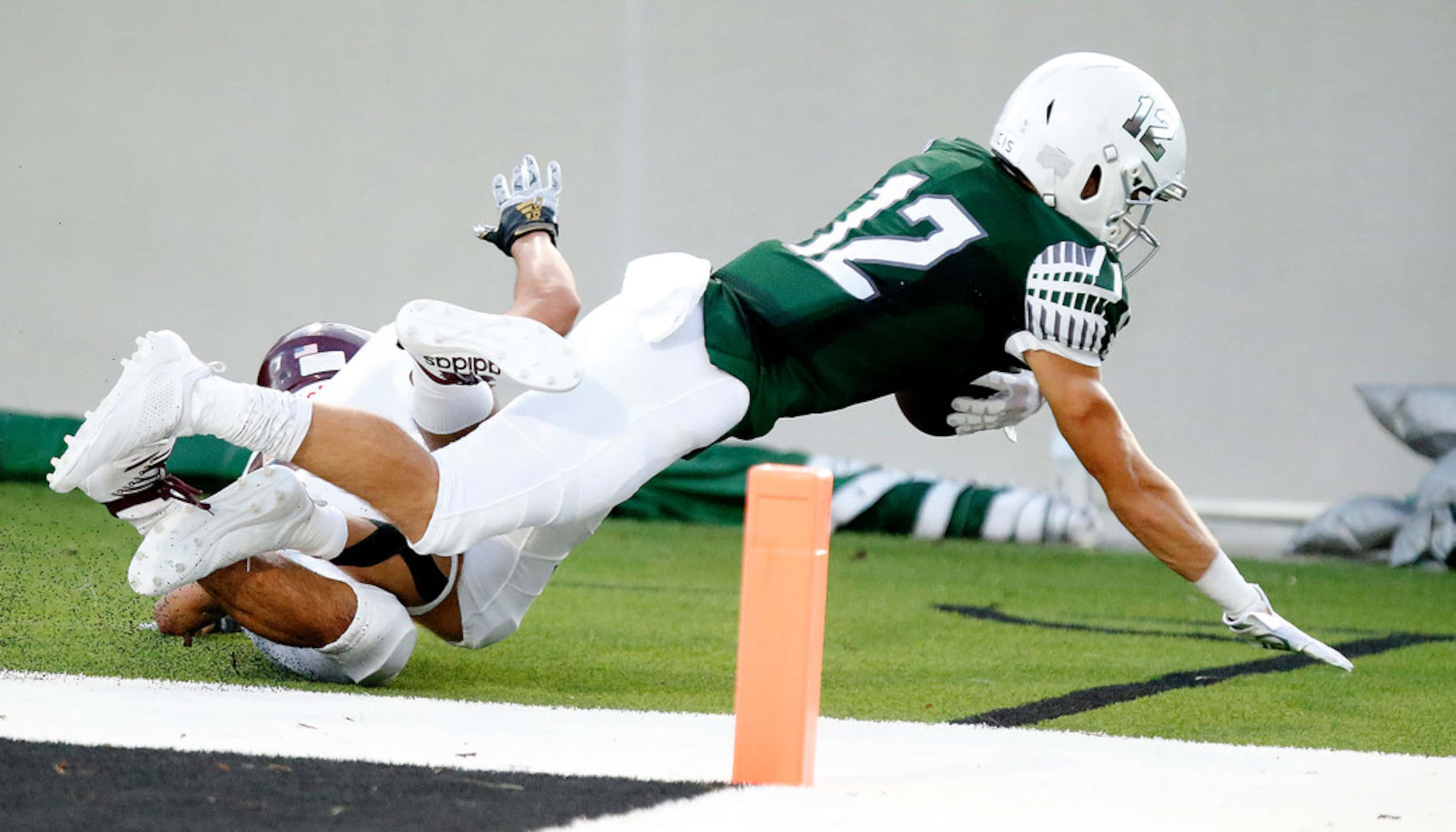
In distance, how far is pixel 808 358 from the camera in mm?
2686

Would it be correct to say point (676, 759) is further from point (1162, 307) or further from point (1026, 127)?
point (1162, 307)

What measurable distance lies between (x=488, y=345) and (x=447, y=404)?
16.2 inches

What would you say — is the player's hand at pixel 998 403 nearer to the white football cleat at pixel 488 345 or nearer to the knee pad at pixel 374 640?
the white football cleat at pixel 488 345

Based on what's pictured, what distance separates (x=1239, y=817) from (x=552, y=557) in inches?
53.8

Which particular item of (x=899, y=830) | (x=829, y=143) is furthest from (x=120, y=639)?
(x=829, y=143)

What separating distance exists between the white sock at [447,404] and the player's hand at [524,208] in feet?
1.04

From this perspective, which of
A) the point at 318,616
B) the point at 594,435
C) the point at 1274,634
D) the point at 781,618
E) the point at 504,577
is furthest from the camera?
the point at 504,577

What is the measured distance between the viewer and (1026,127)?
9.04 feet

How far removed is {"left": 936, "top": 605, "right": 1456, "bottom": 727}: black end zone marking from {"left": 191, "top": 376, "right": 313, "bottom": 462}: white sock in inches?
46.7

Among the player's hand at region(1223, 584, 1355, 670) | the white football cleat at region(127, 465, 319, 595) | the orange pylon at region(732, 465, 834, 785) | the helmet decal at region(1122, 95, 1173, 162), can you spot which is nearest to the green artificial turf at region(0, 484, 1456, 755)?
the player's hand at region(1223, 584, 1355, 670)

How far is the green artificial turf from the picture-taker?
2969 mm

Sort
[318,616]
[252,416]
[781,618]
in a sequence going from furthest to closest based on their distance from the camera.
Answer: [318,616], [252,416], [781,618]

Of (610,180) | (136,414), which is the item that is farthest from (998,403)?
(610,180)

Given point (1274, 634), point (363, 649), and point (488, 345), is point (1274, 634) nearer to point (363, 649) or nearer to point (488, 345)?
point (488, 345)
